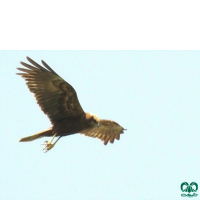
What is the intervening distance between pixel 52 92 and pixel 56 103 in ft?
0.93

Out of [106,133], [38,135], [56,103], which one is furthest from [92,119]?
[106,133]

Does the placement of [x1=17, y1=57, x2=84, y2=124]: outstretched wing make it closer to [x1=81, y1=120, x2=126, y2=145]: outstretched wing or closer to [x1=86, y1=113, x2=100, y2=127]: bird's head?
[x1=86, y1=113, x2=100, y2=127]: bird's head

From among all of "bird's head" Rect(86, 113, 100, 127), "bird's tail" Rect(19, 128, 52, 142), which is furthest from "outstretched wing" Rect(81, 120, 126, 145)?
"bird's tail" Rect(19, 128, 52, 142)

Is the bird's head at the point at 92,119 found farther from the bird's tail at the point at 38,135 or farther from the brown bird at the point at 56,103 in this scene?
the bird's tail at the point at 38,135

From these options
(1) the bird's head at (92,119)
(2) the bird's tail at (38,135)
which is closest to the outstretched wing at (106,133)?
(1) the bird's head at (92,119)

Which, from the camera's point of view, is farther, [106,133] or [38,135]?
[106,133]

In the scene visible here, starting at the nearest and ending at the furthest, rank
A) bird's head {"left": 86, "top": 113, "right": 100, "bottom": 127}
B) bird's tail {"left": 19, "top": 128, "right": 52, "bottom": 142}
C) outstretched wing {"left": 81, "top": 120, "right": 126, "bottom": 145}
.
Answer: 1. bird's tail {"left": 19, "top": 128, "right": 52, "bottom": 142}
2. bird's head {"left": 86, "top": 113, "right": 100, "bottom": 127}
3. outstretched wing {"left": 81, "top": 120, "right": 126, "bottom": 145}

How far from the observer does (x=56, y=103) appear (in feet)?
38.1

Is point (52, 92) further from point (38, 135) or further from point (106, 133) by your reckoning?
point (106, 133)

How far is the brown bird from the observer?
449 inches

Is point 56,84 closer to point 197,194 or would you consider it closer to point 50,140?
point 50,140

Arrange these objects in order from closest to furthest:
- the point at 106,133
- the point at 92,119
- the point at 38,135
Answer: the point at 38,135 < the point at 92,119 < the point at 106,133
